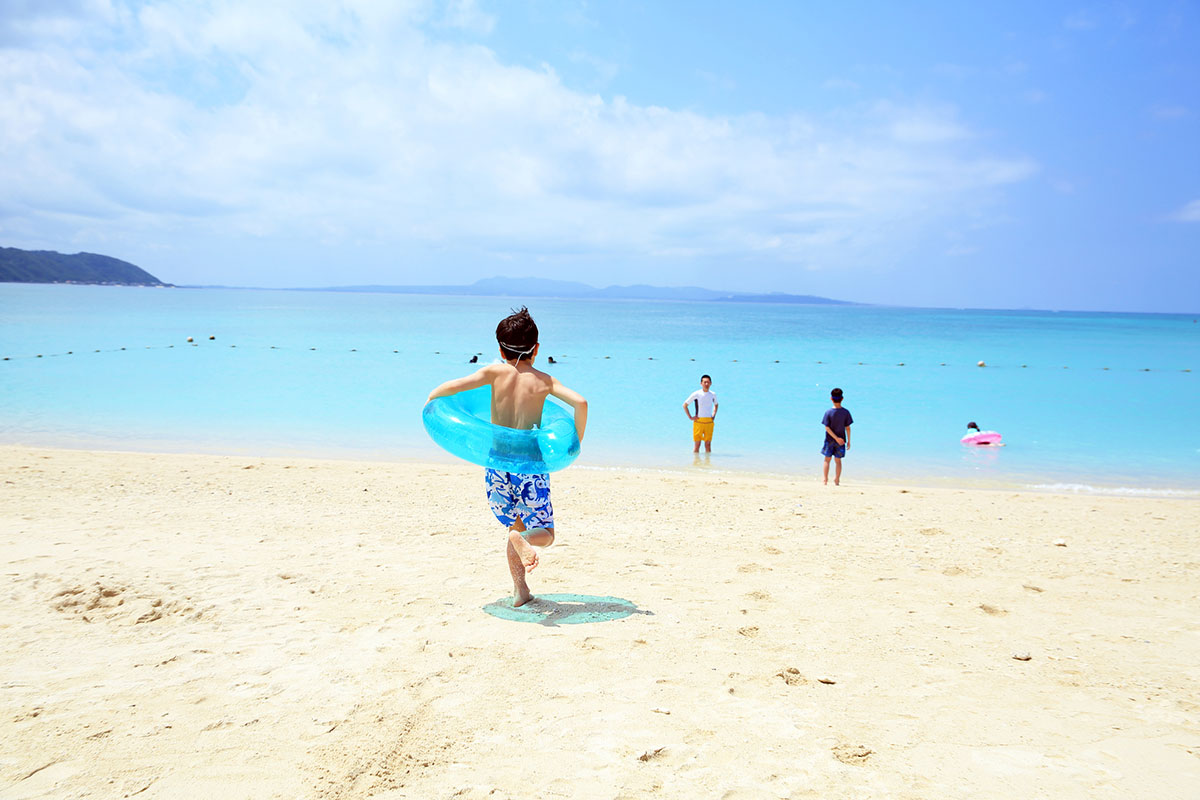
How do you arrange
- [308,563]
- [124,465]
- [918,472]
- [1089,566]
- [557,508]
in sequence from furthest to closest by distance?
[918,472], [124,465], [557,508], [1089,566], [308,563]

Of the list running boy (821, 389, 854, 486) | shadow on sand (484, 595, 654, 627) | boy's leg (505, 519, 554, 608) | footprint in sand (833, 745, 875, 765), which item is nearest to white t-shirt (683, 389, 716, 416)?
running boy (821, 389, 854, 486)

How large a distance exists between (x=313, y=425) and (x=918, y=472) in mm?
10912

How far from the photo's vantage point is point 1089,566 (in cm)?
571

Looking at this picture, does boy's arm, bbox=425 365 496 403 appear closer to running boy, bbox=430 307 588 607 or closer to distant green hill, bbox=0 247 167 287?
running boy, bbox=430 307 588 607

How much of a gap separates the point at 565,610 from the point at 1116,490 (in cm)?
1010

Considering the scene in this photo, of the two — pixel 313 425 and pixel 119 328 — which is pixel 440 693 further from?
pixel 119 328

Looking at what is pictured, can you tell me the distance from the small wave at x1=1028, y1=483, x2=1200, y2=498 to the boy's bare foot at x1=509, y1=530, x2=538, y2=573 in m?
9.45

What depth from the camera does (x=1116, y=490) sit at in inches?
433

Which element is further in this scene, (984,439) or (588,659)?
(984,439)

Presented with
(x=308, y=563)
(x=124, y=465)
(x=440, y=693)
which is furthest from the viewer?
(x=124, y=465)

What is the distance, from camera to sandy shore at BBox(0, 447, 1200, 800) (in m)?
2.69

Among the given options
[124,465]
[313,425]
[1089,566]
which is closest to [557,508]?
[1089,566]

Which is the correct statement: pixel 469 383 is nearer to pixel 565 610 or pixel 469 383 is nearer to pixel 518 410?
pixel 518 410

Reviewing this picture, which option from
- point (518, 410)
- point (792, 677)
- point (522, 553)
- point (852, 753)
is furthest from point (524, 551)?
point (852, 753)
